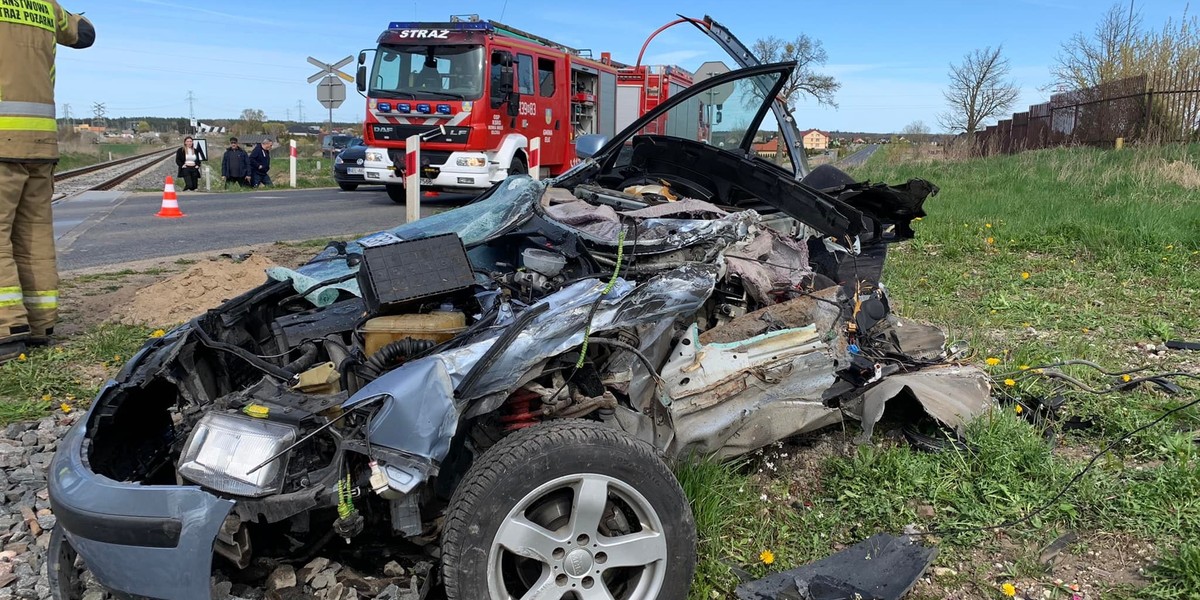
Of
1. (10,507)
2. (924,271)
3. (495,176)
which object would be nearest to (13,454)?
→ (10,507)

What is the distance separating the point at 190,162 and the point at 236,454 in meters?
16.8

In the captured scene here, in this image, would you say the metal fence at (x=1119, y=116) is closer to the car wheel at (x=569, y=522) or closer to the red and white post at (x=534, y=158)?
the red and white post at (x=534, y=158)

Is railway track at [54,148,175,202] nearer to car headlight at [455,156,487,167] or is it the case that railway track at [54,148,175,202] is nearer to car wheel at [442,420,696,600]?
car headlight at [455,156,487,167]

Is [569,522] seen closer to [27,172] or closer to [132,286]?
[27,172]

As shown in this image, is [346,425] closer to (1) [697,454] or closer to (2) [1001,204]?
(1) [697,454]

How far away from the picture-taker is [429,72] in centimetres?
1232

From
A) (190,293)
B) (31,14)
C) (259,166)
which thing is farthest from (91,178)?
(31,14)

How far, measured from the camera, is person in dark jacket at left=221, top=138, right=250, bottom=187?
716 inches

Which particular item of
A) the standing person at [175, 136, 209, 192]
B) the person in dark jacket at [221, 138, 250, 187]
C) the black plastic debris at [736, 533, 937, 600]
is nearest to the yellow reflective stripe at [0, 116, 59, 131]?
the black plastic debris at [736, 533, 937, 600]

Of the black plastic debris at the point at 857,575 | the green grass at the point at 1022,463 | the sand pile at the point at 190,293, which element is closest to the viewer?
the black plastic debris at the point at 857,575

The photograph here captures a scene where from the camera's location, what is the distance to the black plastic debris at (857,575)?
2445 mm

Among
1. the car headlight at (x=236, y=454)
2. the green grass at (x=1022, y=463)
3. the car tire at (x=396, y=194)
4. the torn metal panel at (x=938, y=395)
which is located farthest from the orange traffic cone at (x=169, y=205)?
the torn metal panel at (x=938, y=395)

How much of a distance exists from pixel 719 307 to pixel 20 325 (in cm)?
415

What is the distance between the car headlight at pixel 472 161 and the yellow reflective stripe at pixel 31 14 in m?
7.32
